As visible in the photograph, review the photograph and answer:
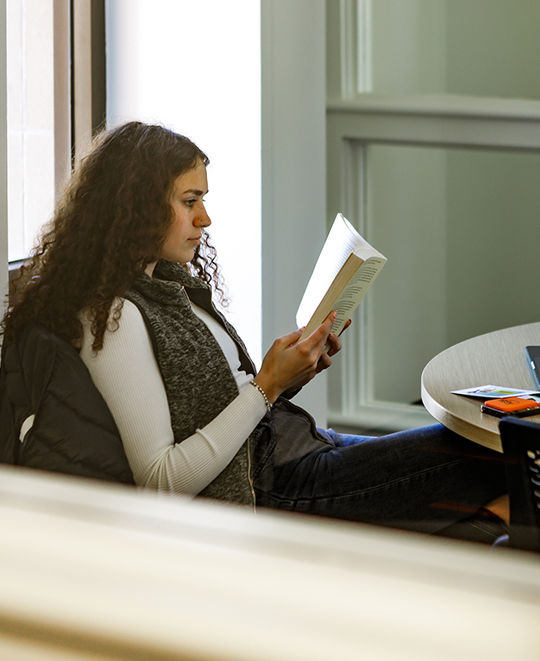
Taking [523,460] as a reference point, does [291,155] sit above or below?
above

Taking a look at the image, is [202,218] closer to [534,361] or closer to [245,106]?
[534,361]

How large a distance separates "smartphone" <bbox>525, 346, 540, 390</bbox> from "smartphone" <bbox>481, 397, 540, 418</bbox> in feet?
0.32

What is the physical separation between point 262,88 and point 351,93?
0.29 metres

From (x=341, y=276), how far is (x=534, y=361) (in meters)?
0.30

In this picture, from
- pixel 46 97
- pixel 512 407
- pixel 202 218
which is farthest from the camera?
pixel 46 97

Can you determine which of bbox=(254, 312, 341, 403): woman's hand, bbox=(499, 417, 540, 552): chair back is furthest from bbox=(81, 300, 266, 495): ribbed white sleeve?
bbox=(499, 417, 540, 552): chair back

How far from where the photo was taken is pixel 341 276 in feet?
3.05

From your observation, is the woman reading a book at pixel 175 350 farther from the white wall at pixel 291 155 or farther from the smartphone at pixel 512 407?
the white wall at pixel 291 155

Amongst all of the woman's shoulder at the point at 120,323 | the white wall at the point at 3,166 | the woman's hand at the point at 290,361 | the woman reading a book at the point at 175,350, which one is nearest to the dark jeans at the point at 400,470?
the woman reading a book at the point at 175,350

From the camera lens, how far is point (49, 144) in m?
1.33

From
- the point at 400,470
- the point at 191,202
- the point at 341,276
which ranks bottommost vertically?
the point at 400,470

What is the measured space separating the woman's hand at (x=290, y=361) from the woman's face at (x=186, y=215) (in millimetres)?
181

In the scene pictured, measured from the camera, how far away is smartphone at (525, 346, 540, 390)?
37.0 inches

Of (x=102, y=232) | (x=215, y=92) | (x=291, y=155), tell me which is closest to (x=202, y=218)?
(x=102, y=232)
